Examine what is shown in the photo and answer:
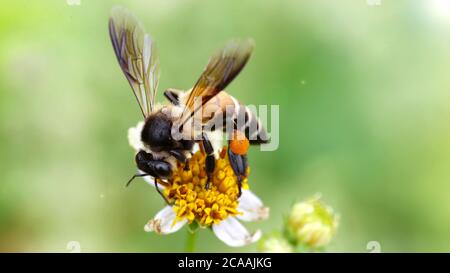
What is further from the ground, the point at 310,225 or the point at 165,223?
the point at 310,225

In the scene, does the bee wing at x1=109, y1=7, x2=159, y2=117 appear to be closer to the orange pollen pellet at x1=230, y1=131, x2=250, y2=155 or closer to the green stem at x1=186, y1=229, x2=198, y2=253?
the orange pollen pellet at x1=230, y1=131, x2=250, y2=155

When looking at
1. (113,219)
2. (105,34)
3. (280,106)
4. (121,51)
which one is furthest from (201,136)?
(105,34)

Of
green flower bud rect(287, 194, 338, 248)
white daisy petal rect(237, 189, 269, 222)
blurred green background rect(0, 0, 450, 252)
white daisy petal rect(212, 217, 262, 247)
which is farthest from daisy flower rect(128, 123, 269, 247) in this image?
blurred green background rect(0, 0, 450, 252)

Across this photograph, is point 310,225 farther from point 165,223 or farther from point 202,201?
point 165,223

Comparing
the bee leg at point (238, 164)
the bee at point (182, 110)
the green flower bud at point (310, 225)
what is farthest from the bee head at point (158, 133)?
the green flower bud at point (310, 225)

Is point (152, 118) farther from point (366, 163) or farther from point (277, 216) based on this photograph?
point (366, 163)

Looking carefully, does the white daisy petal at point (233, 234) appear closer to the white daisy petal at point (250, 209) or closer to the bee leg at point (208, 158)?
the white daisy petal at point (250, 209)

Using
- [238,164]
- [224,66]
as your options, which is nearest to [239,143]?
[238,164]
